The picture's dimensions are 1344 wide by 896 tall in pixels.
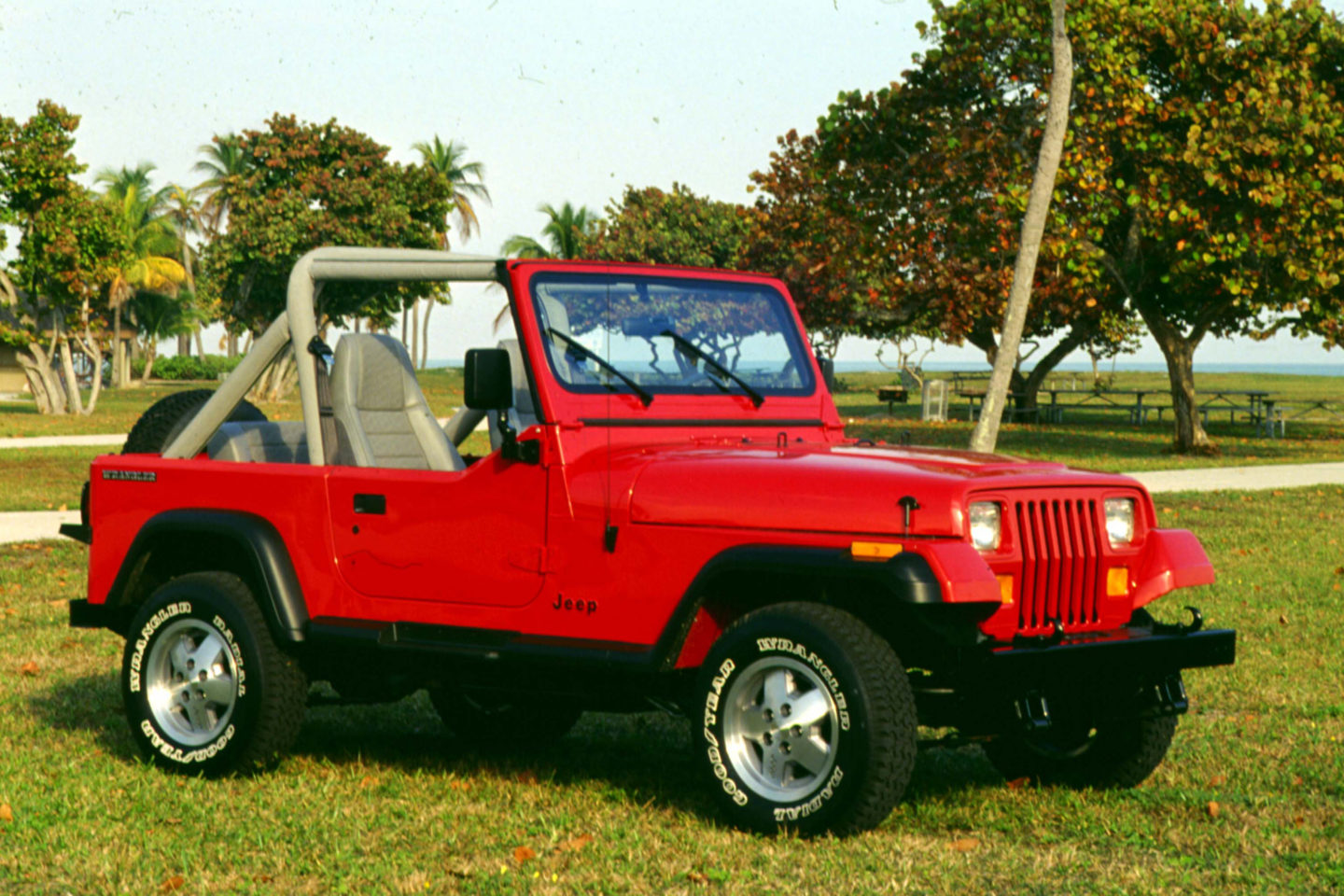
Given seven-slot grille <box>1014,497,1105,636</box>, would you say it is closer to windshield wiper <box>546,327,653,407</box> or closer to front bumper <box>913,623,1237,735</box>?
front bumper <box>913,623,1237,735</box>

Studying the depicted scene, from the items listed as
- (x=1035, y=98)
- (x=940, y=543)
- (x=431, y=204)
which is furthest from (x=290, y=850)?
(x=431, y=204)

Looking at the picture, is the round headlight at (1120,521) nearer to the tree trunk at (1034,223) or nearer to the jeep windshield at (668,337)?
the jeep windshield at (668,337)

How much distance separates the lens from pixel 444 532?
6148 mm

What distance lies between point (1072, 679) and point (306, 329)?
3454 mm

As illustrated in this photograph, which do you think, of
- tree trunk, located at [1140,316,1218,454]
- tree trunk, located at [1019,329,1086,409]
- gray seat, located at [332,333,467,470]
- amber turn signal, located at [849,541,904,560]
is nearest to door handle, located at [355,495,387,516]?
gray seat, located at [332,333,467,470]

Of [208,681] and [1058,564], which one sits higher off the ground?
[1058,564]

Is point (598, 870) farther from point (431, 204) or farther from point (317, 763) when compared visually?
point (431, 204)

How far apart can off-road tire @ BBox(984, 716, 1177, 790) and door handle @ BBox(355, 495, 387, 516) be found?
256cm

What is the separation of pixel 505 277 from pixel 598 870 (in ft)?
7.41

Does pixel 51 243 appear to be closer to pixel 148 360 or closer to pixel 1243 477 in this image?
pixel 1243 477

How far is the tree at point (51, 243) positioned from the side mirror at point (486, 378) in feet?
123

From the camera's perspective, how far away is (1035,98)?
27234mm

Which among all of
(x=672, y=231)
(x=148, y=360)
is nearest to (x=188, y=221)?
(x=148, y=360)

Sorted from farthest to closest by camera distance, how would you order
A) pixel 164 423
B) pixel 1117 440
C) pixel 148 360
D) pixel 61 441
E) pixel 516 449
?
pixel 148 360
pixel 1117 440
pixel 61 441
pixel 164 423
pixel 516 449
